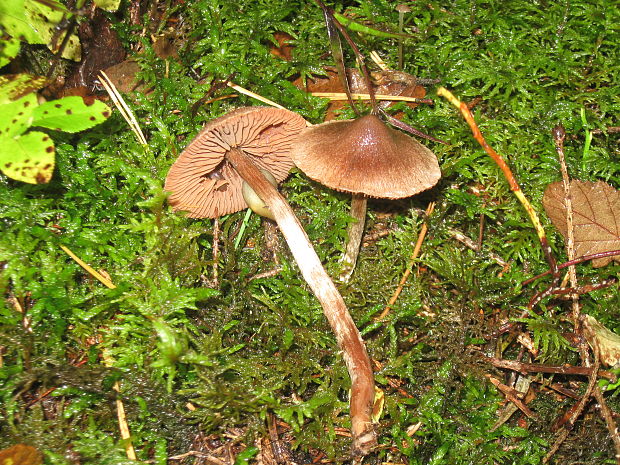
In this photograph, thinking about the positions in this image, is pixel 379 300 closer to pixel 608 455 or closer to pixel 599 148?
pixel 608 455

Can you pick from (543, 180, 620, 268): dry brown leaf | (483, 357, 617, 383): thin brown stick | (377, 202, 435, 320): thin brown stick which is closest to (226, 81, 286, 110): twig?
(377, 202, 435, 320): thin brown stick

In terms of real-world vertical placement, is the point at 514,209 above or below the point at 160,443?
above

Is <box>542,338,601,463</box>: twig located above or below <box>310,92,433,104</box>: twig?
below

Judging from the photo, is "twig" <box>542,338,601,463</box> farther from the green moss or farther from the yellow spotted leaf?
the yellow spotted leaf

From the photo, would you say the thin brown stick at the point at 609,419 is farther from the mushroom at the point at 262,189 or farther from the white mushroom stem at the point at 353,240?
the white mushroom stem at the point at 353,240

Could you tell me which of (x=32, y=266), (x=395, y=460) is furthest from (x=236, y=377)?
(x=32, y=266)
